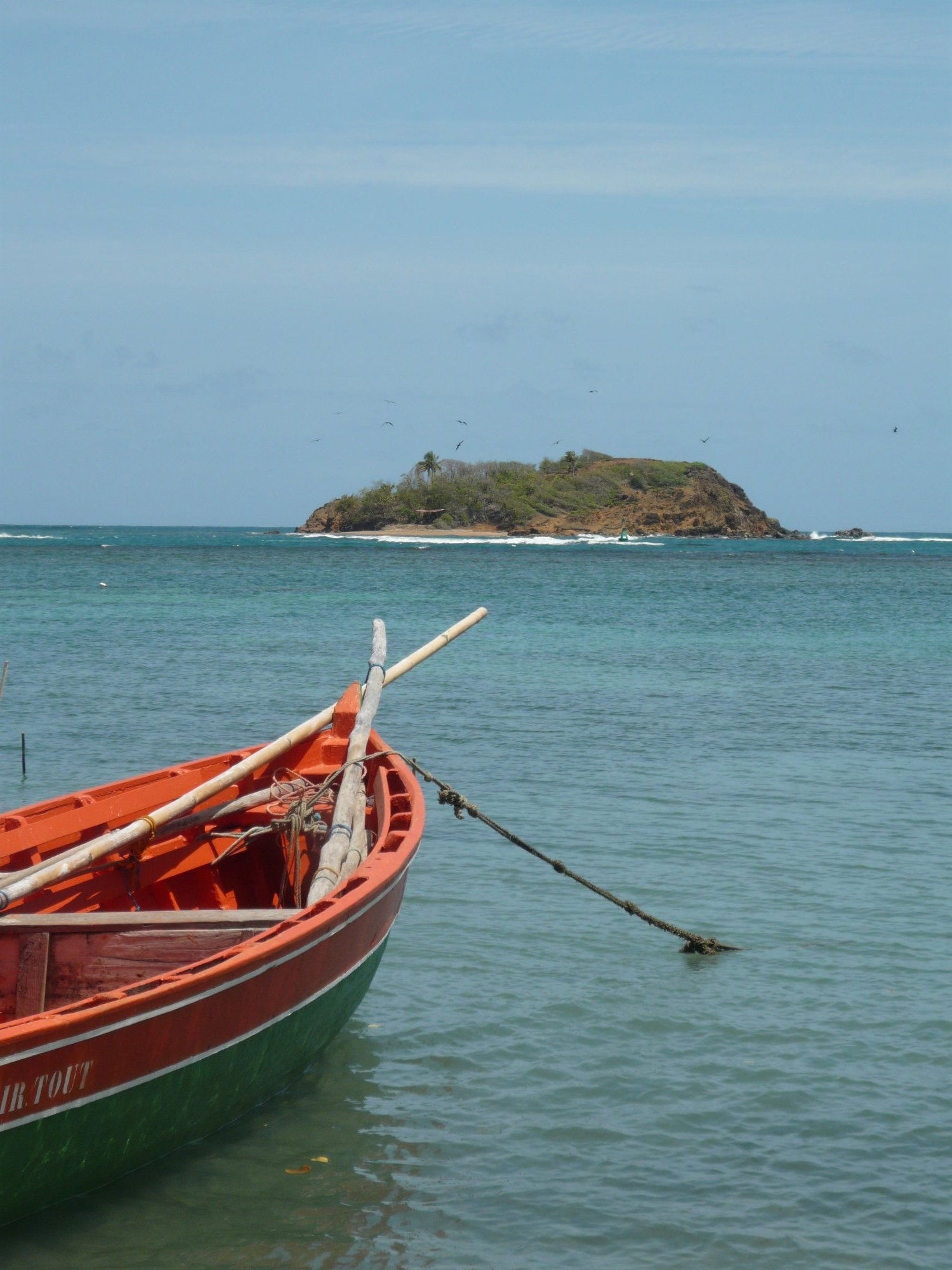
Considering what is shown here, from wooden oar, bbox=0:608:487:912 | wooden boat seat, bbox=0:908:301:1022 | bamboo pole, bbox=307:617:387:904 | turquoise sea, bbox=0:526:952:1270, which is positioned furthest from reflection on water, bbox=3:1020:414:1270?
wooden oar, bbox=0:608:487:912

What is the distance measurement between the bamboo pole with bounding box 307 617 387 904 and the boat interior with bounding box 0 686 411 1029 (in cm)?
17

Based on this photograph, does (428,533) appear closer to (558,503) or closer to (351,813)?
(558,503)

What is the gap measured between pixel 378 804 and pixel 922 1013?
391cm

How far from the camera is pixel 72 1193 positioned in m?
5.92

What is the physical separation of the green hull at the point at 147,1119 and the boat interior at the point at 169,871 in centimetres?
59

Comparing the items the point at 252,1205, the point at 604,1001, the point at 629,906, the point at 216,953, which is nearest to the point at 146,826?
the point at 216,953

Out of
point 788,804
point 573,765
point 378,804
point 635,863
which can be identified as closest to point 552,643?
point 573,765

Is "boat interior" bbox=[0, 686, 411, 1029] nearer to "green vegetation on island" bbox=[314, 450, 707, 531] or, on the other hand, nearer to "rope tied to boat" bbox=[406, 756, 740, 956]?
"rope tied to boat" bbox=[406, 756, 740, 956]

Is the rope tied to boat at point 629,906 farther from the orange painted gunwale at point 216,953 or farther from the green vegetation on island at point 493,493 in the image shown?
the green vegetation on island at point 493,493

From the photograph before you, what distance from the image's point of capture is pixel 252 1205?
6.27 metres

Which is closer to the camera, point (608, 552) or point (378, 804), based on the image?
point (378, 804)

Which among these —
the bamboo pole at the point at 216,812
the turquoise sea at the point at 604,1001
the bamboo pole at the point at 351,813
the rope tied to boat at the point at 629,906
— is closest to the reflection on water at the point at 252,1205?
the turquoise sea at the point at 604,1001

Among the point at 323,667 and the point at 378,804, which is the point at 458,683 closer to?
the point at 323,667

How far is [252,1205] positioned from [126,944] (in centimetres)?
151
